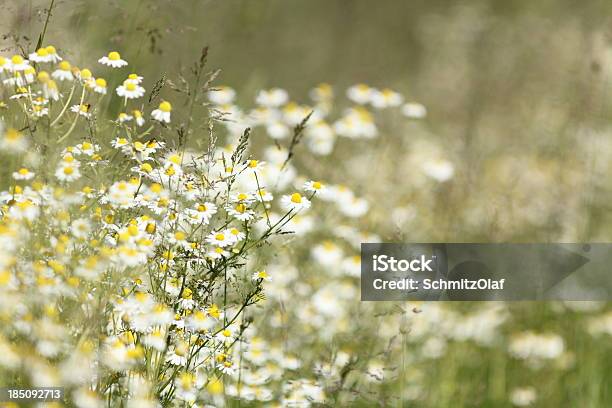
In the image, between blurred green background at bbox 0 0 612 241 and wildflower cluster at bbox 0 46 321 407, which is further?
blurred green background at bbox 0 0 612 241

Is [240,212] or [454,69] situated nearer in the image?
[240,212]

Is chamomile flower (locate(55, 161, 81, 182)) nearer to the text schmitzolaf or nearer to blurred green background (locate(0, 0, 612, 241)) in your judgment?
blurred green background (locate(0, 0, 612, 241))

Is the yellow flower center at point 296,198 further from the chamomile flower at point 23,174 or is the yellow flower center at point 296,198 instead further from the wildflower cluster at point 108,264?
the chamomile flower at point 23,174

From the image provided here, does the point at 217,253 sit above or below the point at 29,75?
below

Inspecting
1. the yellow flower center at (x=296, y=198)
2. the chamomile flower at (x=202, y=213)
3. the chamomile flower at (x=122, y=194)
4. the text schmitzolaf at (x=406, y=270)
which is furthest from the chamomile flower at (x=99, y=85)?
the text schmitzolaf at (x=406, y=270)

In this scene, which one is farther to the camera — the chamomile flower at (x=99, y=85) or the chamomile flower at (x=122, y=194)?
the chamomile flower at (x=99, y=85)

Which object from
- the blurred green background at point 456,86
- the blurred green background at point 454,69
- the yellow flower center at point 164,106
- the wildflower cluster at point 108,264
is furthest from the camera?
the blurred green background at point 454,69

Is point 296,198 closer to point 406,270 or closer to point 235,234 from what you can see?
point 235,234

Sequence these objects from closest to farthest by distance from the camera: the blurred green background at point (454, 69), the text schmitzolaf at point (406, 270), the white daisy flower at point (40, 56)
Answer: the white daisy flower at point (40, 56) → the text schmitzolaf at point (406, 270) → the blurred green background at point (454, 69)

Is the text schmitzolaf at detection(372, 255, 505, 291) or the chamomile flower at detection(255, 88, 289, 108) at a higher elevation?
the chamomile flower at detection(255, 88, 289, 108)

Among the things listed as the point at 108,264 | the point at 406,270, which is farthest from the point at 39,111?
the point at 406,270

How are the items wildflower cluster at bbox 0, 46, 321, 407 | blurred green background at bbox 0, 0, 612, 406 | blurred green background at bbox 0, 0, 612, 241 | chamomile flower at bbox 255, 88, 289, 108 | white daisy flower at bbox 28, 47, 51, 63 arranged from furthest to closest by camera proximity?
chamomile flower at bbox 255, 88, 289, 108 < blurred green background at bbox 0, 0, 612, 241 < blurred green background at bbox 0, 0, 612, 406 < white daisy flower at bbox 28, 47, 51, 63 < wildflower cluster at bbox 0, 46, 321, 407

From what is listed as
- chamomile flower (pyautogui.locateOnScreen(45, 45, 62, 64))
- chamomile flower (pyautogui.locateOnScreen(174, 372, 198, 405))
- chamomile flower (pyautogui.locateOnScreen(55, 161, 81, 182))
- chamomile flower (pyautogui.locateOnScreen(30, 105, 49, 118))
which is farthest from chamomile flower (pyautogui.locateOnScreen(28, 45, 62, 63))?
chamomile flower (pyautogui.locateOnScreen(174, 372, 198, 405))

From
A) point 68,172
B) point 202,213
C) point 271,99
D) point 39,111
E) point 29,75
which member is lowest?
point 202,213
